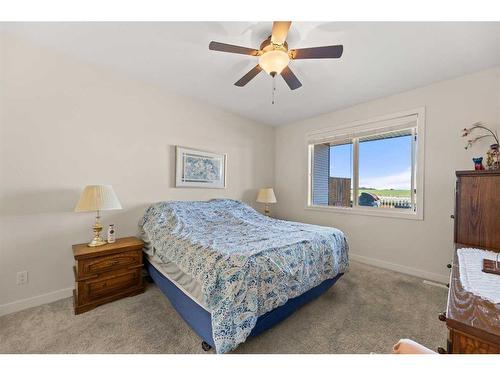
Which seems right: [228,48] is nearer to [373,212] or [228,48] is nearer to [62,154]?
[62,154]

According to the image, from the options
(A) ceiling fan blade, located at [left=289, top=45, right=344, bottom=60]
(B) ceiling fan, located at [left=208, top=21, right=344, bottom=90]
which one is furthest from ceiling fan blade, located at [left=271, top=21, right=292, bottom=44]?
(A) ceiling fan blade, located at [left=289, top=45, right=344, bottom=60]

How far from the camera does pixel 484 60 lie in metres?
2.14

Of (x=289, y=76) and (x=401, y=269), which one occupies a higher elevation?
(x=289, y=76)

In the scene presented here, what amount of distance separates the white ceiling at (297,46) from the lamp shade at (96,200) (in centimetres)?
139

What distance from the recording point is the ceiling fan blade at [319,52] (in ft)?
5.17

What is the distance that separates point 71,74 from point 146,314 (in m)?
2.56

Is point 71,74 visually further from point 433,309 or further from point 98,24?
point 433,309

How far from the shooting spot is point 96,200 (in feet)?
6.59

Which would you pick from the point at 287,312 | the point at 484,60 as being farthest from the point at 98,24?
the point at 484,60

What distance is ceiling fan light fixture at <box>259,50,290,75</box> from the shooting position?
1660 mm

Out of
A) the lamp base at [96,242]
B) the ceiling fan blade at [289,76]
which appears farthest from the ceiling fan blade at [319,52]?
the lamp base at [96,242]

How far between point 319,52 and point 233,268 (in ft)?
5.72

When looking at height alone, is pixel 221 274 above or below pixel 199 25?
below

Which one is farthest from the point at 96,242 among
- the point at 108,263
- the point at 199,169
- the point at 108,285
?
the point at 199,169
